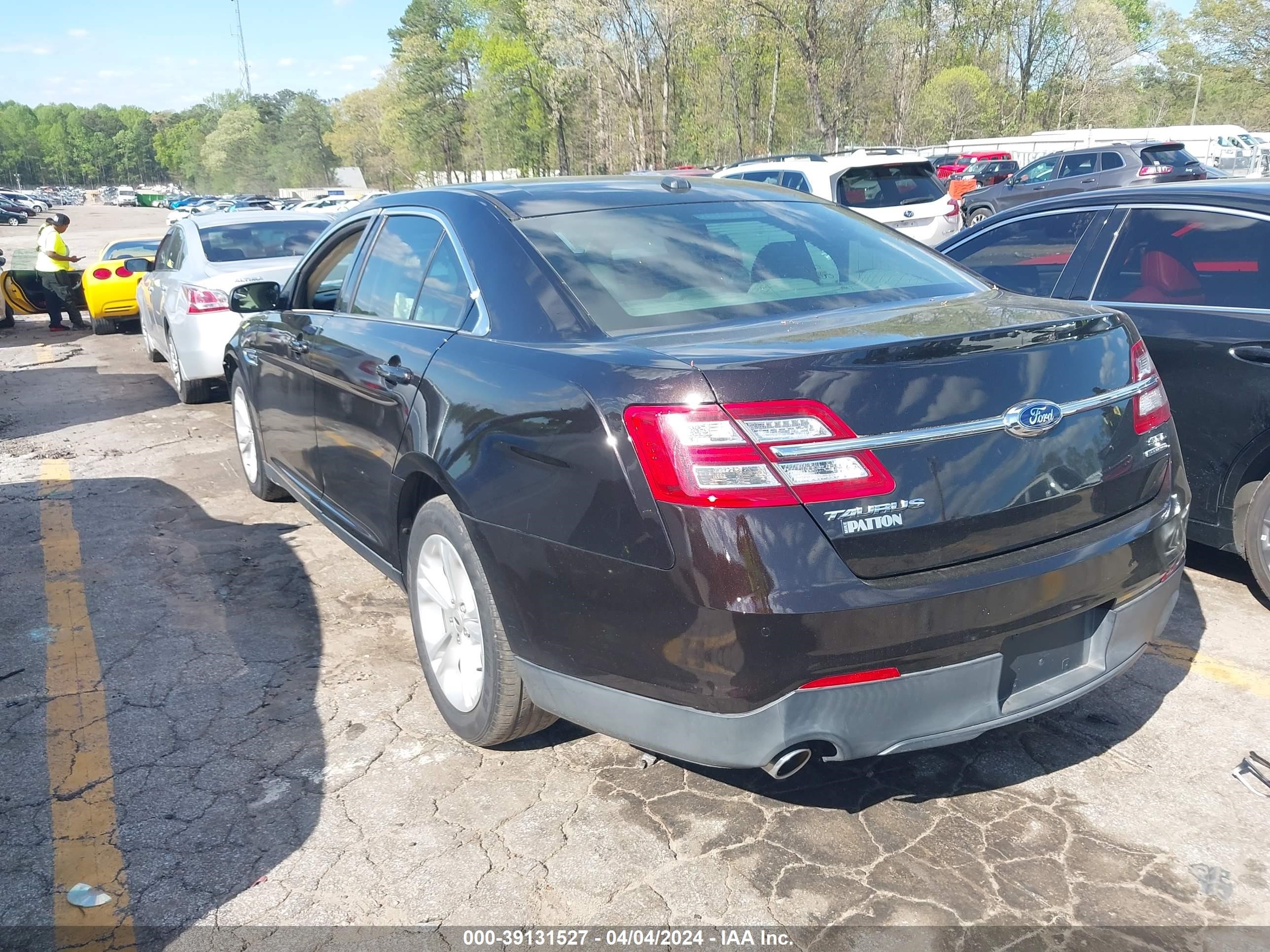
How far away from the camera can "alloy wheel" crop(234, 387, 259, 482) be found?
19.0ft

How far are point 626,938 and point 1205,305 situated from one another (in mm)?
3408

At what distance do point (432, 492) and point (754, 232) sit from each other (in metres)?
1.37

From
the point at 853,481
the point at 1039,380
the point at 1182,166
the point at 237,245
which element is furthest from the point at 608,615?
the point at 1182,166

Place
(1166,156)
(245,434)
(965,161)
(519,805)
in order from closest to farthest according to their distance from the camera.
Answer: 1. (519,805)
2. (245,434)
3. (1166,156)
4. (965,161)

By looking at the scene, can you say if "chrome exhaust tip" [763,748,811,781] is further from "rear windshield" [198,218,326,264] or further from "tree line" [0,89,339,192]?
"tree line" [0,89,339,192]

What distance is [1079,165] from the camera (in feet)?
72.5

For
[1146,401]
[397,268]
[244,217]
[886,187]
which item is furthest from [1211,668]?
[886,187]

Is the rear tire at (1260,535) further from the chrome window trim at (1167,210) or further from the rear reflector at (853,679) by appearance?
the rear reflector at (853,679)

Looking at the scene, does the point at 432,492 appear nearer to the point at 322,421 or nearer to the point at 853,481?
the point at 322,421

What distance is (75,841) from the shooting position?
288cm

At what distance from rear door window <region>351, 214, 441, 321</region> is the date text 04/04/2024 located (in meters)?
2.10

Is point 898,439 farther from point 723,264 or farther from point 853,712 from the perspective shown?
point 723,264

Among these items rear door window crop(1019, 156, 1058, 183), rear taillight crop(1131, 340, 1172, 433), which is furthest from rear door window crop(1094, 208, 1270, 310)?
rear door window crop(1019, 156, 1058, 183)

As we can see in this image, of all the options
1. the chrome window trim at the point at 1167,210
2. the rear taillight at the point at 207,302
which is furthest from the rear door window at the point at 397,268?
the rear taillight at the point at 207,302
